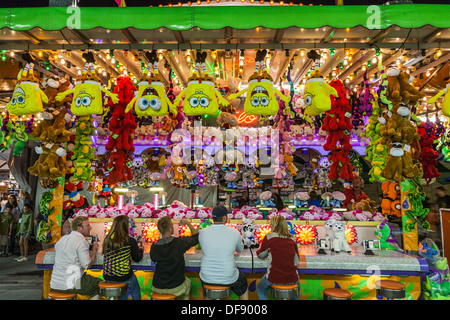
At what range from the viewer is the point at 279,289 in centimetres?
364

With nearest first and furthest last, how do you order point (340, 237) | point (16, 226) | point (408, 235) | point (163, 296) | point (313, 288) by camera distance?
1. point (163, 296)
2. point (313, 288)
3. point (340, 237)
4. point (408, 235)
5. point (16, 226)

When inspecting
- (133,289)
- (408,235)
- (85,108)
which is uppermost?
(85,108)

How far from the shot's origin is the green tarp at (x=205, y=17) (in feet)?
12.0

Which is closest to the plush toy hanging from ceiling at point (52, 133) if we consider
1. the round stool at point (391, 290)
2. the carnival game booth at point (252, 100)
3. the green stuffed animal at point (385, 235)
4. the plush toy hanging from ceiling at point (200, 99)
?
the carnival game booth at point (252, 100)

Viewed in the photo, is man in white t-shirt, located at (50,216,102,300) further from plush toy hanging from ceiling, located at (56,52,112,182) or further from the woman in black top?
plush toy hanging from ceiling, located at (56,52,112,182)

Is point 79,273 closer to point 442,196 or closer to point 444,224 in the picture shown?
point 444,224

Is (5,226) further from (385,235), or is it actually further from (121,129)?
(385,235)

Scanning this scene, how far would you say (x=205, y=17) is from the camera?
12.3ft

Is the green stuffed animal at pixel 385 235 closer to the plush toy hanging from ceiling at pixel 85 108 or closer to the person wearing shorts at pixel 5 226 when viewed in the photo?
the plush toy hanging from ceiling at pixel 85 108

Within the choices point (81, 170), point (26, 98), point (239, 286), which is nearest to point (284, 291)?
point (239, 286)

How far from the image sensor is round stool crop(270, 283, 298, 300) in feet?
11.9

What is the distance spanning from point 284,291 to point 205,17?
10.5 feet
